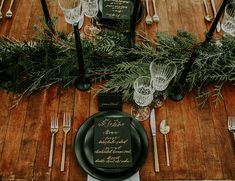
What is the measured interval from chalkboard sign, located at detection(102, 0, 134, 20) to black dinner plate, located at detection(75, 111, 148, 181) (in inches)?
18.9

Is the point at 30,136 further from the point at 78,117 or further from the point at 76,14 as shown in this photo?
the point at 76,14

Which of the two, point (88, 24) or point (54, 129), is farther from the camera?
point (88, 24)

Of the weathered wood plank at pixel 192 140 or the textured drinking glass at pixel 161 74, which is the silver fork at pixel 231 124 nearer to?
the weathered wood plank at pixel 192 140

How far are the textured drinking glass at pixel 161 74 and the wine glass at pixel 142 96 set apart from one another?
1.1 inches

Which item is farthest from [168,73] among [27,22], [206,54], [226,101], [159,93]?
[27,22]

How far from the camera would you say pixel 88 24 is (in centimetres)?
155

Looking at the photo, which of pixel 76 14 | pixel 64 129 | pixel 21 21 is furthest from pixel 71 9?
pixel 64 129

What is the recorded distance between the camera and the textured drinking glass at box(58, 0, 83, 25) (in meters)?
1.30

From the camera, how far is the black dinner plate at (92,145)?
1122 millimetres

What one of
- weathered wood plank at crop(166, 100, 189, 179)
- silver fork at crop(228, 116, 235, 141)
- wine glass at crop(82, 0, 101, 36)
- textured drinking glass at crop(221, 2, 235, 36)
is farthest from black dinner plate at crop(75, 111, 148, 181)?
textured drinking glass at crop(221, 2, 235, 36)

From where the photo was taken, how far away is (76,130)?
1254 millimetres

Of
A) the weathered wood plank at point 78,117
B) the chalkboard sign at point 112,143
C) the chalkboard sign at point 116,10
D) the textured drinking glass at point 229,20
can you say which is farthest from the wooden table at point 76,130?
the chalkboard sign at point 116,10

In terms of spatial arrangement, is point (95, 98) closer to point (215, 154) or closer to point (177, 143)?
point (177, 143)

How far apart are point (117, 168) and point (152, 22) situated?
0.81m
